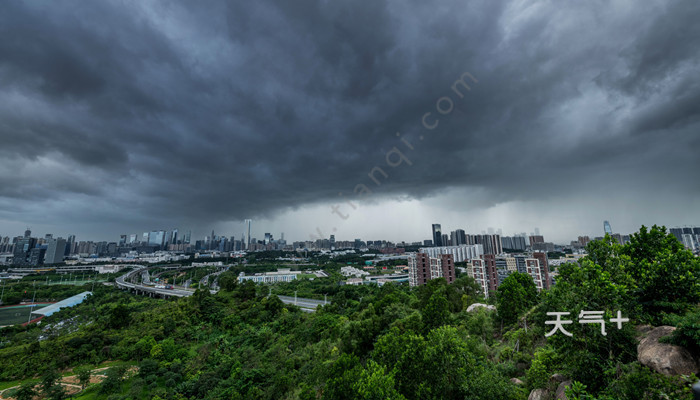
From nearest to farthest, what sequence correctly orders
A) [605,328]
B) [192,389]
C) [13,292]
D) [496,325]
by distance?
1. [605,328]
2. [192,389]
3. [496,325]
4. [13,292]

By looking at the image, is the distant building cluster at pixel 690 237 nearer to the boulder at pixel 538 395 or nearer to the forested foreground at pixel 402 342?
the forested foreground at pixel 402 342

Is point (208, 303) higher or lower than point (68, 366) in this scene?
higher

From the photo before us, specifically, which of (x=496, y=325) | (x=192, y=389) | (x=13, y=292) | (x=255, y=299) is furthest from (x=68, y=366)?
(x=13, y=292)

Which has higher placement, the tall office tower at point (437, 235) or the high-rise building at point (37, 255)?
the tall office tower at point (437, 235)

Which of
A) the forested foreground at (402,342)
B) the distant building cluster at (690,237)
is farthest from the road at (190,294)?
the distant building cluster at (690,237)

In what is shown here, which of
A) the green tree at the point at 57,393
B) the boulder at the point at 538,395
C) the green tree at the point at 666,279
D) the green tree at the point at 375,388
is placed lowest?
the green tree at the point at 57,393

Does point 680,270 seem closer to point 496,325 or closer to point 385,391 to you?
point 385,391

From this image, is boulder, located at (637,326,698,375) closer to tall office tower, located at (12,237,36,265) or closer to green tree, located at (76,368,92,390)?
green tree, located at (76,368,92,390)

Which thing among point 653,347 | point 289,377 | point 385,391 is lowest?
point 289,377
